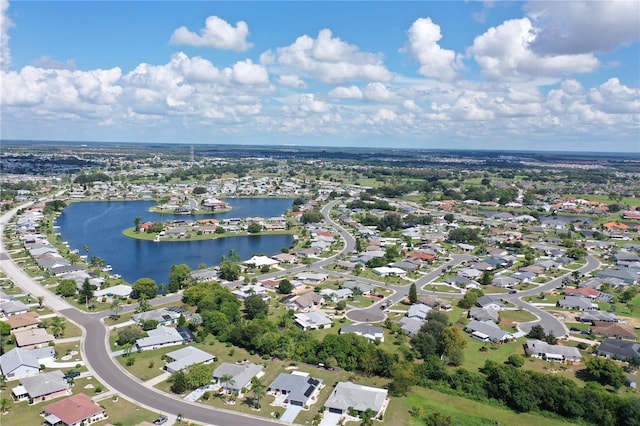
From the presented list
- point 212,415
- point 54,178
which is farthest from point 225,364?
point 54,178

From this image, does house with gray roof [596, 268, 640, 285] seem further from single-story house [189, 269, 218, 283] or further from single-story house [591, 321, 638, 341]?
Answer: single-story house [189, 269, 218, 283]

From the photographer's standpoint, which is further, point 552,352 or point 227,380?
point 552,352

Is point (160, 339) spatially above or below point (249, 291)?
below

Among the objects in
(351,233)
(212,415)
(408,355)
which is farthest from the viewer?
(351,233)

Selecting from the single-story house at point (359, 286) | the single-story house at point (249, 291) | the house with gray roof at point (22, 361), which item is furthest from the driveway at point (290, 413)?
the single-story house at point (359, 286)

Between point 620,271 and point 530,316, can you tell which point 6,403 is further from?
point 620,271

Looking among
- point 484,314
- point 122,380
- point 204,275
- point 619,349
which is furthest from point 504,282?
point 122,380

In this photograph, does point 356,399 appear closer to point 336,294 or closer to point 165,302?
point 336,294
